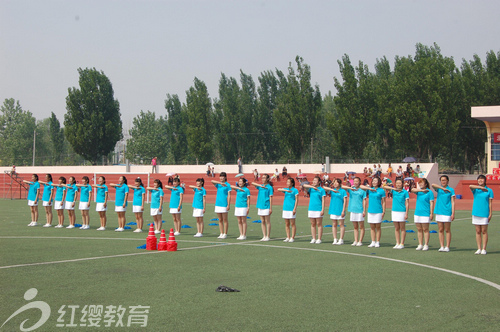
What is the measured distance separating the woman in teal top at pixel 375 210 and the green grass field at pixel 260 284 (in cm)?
46

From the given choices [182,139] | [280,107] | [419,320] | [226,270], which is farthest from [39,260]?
[182,139]

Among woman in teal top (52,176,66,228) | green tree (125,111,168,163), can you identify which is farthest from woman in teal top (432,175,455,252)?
green tree (125,111,168,163)

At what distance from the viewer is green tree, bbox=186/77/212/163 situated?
206ft

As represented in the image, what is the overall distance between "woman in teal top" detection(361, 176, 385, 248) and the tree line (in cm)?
3570

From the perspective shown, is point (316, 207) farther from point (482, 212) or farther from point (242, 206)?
point (482, 212)

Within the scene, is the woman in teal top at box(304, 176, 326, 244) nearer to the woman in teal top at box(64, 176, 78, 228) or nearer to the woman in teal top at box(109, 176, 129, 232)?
the woman in teal top at box(109, 176, 129, 232)

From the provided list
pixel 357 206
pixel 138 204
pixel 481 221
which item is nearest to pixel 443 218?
Result: pixel 481 221

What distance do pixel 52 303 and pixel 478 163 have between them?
184 ft

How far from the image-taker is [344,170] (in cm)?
4834

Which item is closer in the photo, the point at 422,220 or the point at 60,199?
the point at 422,220

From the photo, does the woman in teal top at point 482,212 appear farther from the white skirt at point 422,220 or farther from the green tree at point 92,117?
the green tree at point 92,117

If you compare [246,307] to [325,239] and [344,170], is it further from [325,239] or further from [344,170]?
[344,170]

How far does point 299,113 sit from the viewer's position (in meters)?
57.3

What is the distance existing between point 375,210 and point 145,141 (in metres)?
72.3
